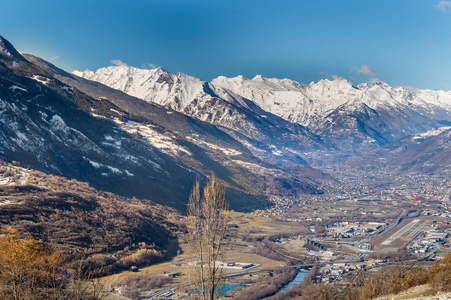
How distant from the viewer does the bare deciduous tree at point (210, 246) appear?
27109 millimetres

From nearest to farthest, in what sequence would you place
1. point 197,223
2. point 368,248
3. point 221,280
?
1. point 221,280
2. point 197,223
3. point 368,248

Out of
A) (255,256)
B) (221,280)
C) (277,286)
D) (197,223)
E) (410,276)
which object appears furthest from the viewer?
(255,256)

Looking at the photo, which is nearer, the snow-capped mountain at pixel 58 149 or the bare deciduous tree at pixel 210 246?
the bare deciduous tree at pixel 210 246

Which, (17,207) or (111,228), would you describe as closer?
(17,207)

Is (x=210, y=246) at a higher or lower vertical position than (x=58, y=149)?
lower

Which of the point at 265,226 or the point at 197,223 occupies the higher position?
the point at 197,223

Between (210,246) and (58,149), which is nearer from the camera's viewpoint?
(210,246)

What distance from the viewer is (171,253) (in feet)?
363

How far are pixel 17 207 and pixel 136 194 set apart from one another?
8044cm

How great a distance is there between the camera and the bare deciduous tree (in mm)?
27109

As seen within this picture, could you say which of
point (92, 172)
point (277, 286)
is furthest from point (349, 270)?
point (92, 172)

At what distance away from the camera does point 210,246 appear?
27.9m

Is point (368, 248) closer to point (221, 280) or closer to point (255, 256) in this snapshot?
point (255, 256)

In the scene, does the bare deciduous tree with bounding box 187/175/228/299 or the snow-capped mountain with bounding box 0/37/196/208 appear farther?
the snow-capped mountain with bounding box 0/37/196/208
